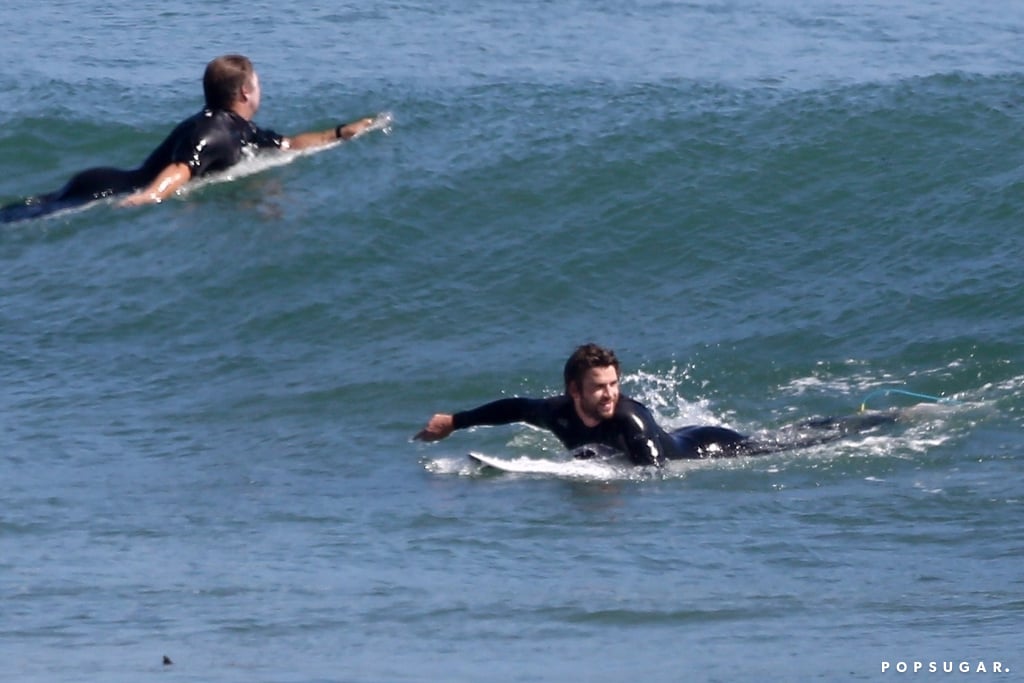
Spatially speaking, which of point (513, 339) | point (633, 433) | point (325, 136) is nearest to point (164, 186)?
point (325, 136)

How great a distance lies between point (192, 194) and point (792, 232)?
4.75 meters

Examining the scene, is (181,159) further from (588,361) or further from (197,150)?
(588,361)

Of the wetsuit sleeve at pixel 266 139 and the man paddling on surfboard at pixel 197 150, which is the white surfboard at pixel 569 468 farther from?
the wetsuit sleeve at pixel 266 139

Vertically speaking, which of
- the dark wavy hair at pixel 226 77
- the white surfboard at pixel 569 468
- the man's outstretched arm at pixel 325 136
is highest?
the dark wavy hair at pixel 226 77

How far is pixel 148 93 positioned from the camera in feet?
59.4

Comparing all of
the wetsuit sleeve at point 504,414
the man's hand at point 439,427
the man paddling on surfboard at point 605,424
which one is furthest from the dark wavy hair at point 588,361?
the man's hand at point 439,427

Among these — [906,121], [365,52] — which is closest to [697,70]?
[906,121]

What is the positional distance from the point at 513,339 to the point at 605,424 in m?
2.68

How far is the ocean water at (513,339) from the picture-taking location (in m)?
7.63

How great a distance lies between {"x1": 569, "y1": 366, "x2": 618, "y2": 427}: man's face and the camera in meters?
10.0

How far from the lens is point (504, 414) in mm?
10344

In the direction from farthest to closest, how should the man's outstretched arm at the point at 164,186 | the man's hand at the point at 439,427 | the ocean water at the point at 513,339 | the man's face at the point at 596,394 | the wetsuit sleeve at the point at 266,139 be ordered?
the wetsuit sleeve at the point at 266,139
the man's outstretched arm at the point at 164,186
the man's hand at the point at 439,427
the man's face at the point at 596,394
the ocean water at the point at 513,339

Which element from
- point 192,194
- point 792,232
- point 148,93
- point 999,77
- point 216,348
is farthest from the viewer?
point 148,93

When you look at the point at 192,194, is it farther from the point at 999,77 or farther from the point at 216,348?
the point at 999,77
